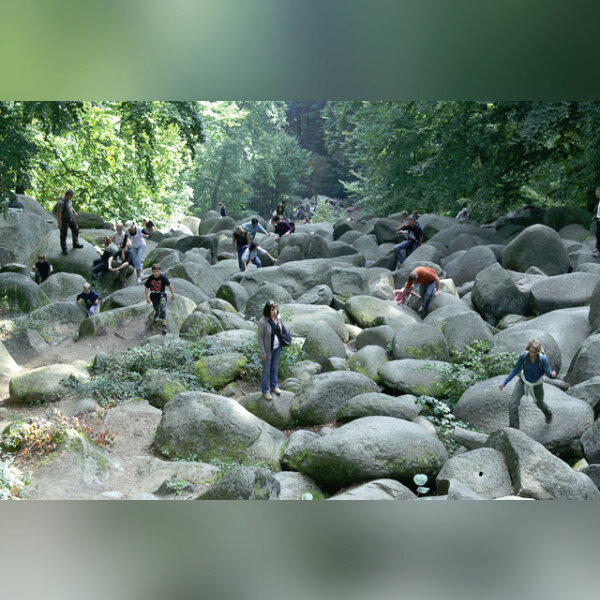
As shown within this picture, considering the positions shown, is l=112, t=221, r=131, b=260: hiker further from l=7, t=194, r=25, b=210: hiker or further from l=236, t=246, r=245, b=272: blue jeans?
l=236, t=246, r=245, b=272: blue jeans

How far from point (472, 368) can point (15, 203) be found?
15.0ft

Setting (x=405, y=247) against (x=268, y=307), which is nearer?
(x=268, y=307)

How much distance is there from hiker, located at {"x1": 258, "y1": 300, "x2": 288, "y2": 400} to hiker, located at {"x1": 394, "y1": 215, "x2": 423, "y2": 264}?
1.82 meters

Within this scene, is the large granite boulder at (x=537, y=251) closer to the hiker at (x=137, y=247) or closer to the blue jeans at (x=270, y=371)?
the blue jeans at (x=270, y=371)

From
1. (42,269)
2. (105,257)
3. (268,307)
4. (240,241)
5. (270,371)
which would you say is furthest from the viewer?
(240,241)

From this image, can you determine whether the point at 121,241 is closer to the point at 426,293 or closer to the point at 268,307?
the point at 268,307

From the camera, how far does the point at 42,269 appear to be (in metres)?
5.80

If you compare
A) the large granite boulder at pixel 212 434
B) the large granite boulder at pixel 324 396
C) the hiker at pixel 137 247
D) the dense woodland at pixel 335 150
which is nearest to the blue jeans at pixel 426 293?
the dense woodland at pixel 335 150

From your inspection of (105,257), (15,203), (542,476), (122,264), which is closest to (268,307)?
(122,264)

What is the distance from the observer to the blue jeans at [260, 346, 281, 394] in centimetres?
533

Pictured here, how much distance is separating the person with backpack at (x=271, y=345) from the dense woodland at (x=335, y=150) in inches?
54.0

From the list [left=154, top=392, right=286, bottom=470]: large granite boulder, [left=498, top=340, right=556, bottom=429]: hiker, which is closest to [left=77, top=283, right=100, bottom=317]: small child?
[left=154, top=392, right=286, bottom=470]: large granite boulder
